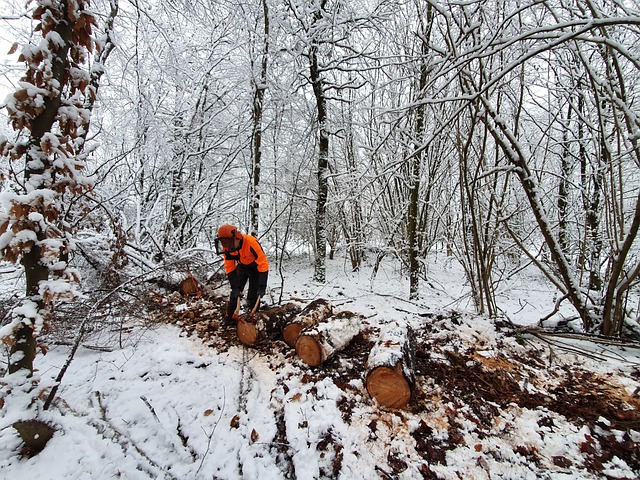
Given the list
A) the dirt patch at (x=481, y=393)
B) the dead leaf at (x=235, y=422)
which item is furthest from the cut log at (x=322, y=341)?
the dead leaf at (x=235, y=422)

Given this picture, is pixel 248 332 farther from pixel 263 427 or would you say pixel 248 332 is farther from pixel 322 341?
pixel 263 427

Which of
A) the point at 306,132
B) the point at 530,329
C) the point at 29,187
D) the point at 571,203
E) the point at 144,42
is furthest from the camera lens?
the point at 306,132

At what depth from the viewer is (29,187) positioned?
5.49ft

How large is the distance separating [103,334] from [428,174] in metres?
6.38

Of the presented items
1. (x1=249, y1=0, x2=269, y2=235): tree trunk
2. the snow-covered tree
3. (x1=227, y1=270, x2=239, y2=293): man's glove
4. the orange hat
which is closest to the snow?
the snow-covered tree

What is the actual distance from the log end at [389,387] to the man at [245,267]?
180 centimetres

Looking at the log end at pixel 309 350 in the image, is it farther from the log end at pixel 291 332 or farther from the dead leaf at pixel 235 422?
the dead leaf at pixel 235 422

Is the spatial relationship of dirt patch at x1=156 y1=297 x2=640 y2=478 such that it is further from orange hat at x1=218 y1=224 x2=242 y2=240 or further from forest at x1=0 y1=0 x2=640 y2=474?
orange hat at x1=218 y1=224 x2=242 y2=240

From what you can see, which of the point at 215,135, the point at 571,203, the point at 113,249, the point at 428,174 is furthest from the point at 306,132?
the point at 571,203

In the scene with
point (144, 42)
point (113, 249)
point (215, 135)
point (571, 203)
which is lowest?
point (113, 249)

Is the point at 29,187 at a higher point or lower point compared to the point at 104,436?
higher

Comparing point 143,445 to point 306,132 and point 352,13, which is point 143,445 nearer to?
point 306,132

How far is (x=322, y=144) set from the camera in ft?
22.6

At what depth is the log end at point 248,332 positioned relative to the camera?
3.24 m
